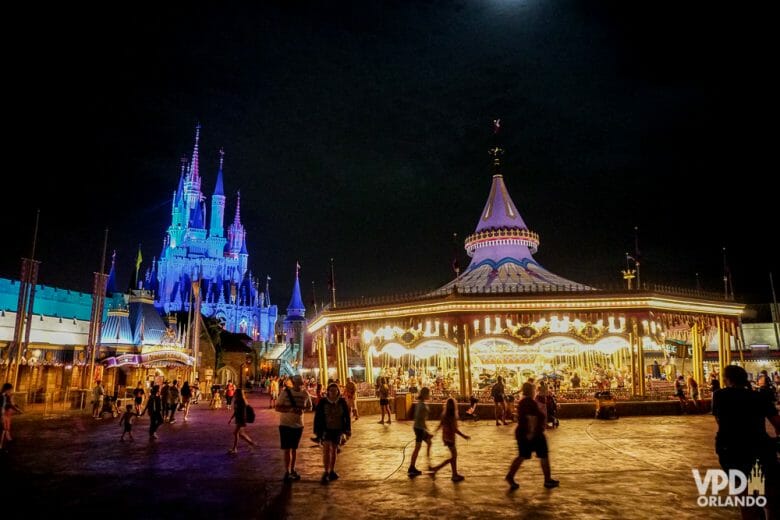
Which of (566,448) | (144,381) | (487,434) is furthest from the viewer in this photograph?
(144,381)

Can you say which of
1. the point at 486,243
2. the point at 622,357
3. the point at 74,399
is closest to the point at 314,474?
the point at 486,243

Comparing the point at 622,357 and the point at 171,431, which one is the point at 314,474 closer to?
the point at 171,431

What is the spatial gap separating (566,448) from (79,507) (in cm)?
888

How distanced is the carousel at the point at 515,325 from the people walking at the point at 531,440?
10152 mm

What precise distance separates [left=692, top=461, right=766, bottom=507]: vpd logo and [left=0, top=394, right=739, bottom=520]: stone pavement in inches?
8.0

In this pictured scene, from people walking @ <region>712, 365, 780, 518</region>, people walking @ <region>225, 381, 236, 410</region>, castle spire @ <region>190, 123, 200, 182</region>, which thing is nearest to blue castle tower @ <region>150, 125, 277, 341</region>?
castle spire @ <region>190, 123, 200, 182</region>

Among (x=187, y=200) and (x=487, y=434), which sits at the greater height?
(x=187, y=200)

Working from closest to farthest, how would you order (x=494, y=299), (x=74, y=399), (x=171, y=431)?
(x=171, y=431) < (x=494, y=299) < (x=74, y=399)

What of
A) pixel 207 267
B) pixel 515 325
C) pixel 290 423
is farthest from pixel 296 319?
pixel 290 423

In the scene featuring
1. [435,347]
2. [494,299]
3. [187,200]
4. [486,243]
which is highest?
[187,200]

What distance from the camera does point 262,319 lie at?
8569 centimetres

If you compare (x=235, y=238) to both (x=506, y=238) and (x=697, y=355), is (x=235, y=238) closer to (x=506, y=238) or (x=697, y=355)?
(x=506, y=238)

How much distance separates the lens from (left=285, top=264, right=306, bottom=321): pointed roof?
87062 millimetres

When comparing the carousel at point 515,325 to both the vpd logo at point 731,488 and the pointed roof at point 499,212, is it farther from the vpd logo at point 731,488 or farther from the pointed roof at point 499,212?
the vpd logo at point 731,488
